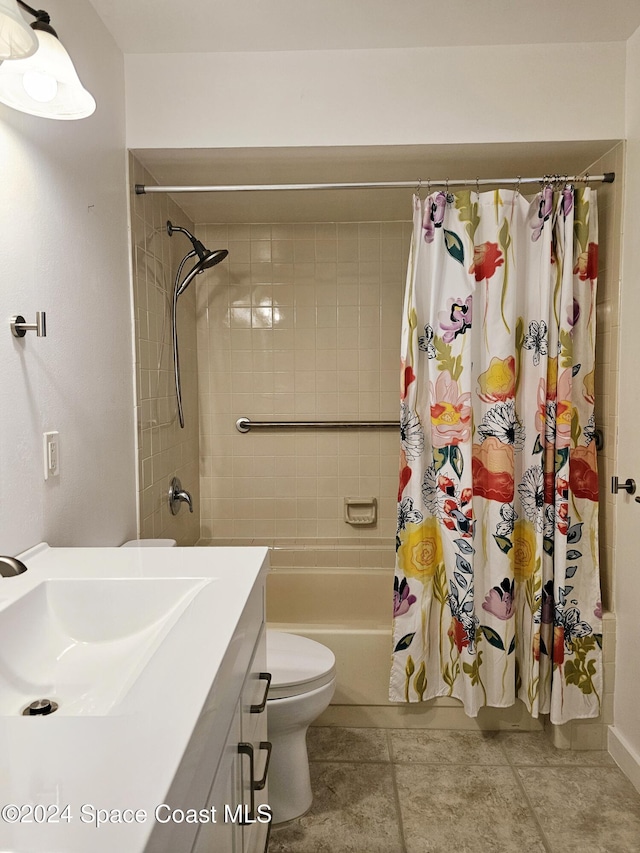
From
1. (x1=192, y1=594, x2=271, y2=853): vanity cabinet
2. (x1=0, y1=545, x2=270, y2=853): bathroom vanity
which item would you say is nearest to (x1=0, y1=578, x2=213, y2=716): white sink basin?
(x1=0, y1=545, x2=270, y2=853): bathroom vanity

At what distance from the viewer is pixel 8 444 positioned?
1359 mm

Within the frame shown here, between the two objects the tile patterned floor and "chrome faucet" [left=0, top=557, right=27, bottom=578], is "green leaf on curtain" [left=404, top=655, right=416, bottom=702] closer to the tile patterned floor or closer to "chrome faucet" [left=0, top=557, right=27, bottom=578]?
the tile patterned floor

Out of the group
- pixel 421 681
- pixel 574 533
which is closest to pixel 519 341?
pixel 574 533

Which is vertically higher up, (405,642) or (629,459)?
(629,459)

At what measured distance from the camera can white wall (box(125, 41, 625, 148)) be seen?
206 cm

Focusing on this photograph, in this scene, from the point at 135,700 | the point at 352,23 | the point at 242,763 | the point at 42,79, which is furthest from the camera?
the point at 352,23

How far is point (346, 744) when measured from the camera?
2232mm

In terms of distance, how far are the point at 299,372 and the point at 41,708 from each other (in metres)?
2.39

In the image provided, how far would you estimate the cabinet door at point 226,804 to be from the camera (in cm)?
80

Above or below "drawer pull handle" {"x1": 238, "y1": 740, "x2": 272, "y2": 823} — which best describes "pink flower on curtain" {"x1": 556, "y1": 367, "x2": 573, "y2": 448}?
above

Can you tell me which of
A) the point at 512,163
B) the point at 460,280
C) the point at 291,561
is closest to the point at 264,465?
the point at 291,561

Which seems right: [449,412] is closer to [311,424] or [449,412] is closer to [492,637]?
[492,637]

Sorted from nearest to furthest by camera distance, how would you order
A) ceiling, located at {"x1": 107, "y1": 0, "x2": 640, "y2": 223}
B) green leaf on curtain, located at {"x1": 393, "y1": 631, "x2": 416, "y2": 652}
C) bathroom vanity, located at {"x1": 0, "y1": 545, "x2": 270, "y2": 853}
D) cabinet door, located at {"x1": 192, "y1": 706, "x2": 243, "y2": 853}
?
1. bathroom vanity, located at {"x1": 0, "y1": 545, "x2": 270, "y2": 853}
2. cabinet door, located at {"x1": 192, "y1": 706, "x2": 243, "y2": 853}
3. ceiling, located at {"x1": 107, "y1": 0, "x2": 640, "y2": 223}
4. green leaf on curtain, located at {"x1": 393, "y1": 631, "x2": 416, "y2": 652}

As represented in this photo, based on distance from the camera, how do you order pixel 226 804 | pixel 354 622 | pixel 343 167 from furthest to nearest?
pixel 354 622
pixel 343 167
pixel 226 804
